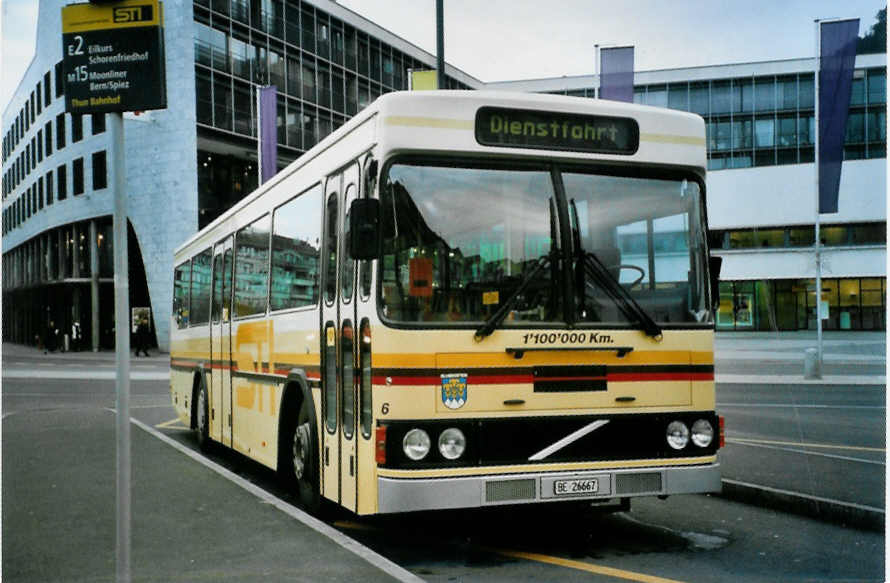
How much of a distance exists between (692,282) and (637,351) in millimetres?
783

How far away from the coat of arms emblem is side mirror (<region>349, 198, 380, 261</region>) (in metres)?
0.97

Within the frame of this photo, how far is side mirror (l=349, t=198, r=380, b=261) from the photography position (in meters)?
6.41

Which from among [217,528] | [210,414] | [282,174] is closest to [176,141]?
[210,414]

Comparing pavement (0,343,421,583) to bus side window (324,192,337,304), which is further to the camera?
bus side window (324,192,337,304)

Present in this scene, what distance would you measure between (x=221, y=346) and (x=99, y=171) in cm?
3597

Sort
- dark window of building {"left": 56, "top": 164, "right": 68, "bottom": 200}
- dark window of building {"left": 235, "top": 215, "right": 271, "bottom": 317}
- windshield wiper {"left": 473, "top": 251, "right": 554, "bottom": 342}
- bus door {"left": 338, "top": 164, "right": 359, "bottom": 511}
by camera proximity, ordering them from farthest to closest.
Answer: dark window of building {"left": 56, "top": 164, "right": 68, "bottom": 200} < dark window of building {"left": 235, "top": 215, "right": 271, "bottom": 317} < bus door {"left": 338, "top": 164, "right": 359, "bottom": 511} < windshield wiper {"left": 473, "top": 251, "right": 554, "bottom": 342}

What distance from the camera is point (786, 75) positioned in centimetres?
5959

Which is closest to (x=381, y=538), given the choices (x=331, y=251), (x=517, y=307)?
→ (x=331, y=251)

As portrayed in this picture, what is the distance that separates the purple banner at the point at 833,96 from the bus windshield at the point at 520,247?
1556 cm

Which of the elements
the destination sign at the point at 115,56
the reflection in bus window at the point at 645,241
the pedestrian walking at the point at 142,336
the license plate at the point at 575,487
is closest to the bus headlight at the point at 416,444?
the license plate at the point at 575,487

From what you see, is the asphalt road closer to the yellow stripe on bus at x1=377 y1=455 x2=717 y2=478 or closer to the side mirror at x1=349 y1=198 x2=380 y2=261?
the yellow stripe on bus at x1=377 y1=455 x2=717 y2=478

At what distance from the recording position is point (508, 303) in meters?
6.77

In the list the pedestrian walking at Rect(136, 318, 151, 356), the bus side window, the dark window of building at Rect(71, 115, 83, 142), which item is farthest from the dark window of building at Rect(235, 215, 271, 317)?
the pedestrian walking at Rect(136, 318, 151, 356)

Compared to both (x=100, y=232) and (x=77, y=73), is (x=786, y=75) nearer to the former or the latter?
(x=100, y=232)
